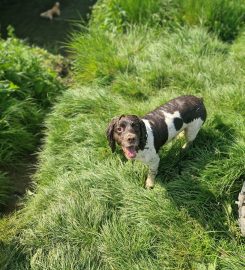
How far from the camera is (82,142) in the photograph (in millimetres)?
4527

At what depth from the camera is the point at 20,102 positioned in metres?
4.96

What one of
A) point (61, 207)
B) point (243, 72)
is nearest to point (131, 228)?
point (61, 207)

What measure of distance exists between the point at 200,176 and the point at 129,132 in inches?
42.4

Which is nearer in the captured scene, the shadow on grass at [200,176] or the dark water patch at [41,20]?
the shadow on grass at [200,176]

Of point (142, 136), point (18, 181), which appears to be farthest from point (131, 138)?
point (18, 181)

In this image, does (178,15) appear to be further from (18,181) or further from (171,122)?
(18,181)

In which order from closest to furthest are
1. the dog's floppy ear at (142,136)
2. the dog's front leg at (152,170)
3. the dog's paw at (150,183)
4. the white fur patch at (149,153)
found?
the dog's floppy ear at (142,136)
the white fur patch at (149,153)
the dog's front leg at (152,170)
the dog's paw at (150,183)

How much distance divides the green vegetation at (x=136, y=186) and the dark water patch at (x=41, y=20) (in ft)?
9.79

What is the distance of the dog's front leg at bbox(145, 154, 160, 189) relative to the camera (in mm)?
3658

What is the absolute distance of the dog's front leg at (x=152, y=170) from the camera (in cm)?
366

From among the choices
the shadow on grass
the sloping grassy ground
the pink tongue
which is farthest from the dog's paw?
the sloping grassy ground

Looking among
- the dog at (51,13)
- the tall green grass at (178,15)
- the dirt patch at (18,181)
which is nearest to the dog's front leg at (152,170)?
the dirt patch at (18,181)

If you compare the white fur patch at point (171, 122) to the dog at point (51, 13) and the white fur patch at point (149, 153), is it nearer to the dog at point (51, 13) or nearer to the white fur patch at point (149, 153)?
the white fur patch at point (149, 153)

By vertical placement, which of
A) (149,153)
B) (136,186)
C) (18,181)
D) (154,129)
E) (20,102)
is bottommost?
(18,181)
